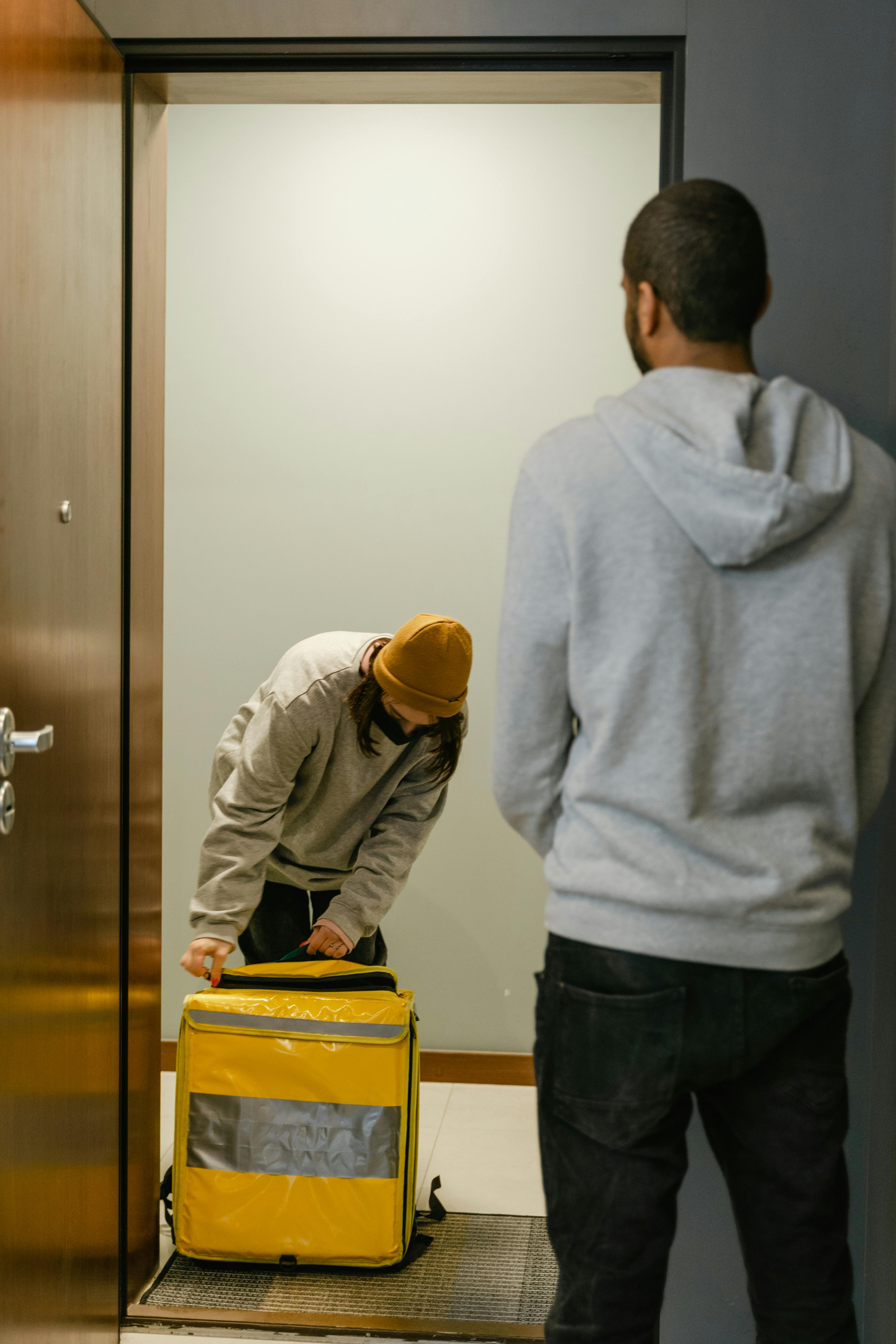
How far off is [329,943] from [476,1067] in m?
1.06

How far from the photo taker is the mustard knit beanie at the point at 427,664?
5.68ft

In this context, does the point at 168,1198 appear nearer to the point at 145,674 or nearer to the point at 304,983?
the point at 304,983

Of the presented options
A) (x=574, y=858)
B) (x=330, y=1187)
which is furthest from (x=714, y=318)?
(x=330, y=1187)

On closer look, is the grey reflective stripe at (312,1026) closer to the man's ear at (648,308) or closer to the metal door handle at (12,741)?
the metal door handle at (12,741)

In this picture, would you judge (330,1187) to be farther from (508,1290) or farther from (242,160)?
(242,160)

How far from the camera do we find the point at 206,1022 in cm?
182

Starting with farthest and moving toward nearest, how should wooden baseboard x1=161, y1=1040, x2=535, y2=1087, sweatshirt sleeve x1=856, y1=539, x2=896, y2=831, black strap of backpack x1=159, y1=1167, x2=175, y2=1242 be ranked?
1. wooden baseboard x1=161, y1=1040, x2=535, y2=1087
2. black strap of backpack x1=159, y1=1167, x2=175, y2=1242
3. sweatshirt sleeve x1=856, y1=539, x2=896, y2=831

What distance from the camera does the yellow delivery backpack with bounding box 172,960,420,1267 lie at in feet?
5.96

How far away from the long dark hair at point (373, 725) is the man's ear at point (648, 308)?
37.4 inches

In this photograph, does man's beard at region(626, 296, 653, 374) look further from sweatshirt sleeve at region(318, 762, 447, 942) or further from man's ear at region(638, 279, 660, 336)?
sweatshirt sleeve at region(318, 762, 447, 942)

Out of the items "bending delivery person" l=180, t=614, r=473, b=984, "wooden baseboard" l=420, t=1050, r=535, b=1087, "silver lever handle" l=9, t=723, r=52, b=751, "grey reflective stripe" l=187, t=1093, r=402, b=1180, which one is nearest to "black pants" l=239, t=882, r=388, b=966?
"bending delivery person" l=180, t=614, r=473, b=984

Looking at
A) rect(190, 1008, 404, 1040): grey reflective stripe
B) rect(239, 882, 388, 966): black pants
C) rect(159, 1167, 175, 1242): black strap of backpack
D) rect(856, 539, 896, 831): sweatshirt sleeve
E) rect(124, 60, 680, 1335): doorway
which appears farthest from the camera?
rect(124, 60, 680, 1335): doorway

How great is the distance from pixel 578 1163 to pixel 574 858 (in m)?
0.27

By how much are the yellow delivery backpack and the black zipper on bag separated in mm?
22
